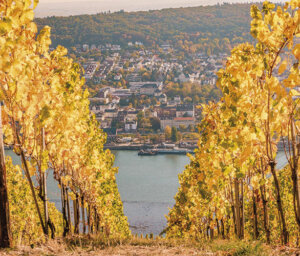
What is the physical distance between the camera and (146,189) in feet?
119

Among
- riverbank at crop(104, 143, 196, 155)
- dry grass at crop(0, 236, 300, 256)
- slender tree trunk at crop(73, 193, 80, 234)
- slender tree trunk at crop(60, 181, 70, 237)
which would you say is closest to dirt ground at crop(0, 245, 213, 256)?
dry grass at crop(0, 236, 300, 256)

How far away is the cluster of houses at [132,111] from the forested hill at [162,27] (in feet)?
62.4

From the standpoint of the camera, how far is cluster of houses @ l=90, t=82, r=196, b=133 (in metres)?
72.1

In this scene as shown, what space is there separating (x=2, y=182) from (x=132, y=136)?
63889mm

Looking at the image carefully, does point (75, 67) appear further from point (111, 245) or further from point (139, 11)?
point (139, 11)

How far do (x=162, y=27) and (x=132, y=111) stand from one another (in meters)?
35.7

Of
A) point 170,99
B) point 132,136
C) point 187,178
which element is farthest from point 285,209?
point 170,99

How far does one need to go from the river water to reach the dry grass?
744 inches

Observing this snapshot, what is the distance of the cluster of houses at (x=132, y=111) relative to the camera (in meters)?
72.1

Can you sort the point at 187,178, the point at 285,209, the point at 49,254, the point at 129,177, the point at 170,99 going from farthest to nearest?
the point at 170,99 → the point at 129,177 → the point at 285,209 → the point at 187,178 → the point at 49,254

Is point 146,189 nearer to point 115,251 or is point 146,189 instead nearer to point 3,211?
point 115,251

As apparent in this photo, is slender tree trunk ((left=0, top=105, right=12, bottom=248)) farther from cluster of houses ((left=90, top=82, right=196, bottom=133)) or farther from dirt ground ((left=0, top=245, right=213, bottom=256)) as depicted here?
cluster of houses ((left=90, top=82, right=196, bottom=133))

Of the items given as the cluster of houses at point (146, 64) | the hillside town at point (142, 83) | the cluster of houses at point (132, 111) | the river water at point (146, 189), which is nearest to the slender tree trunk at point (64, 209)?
the river water at point (146, 189)

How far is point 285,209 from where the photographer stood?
33.4ft
